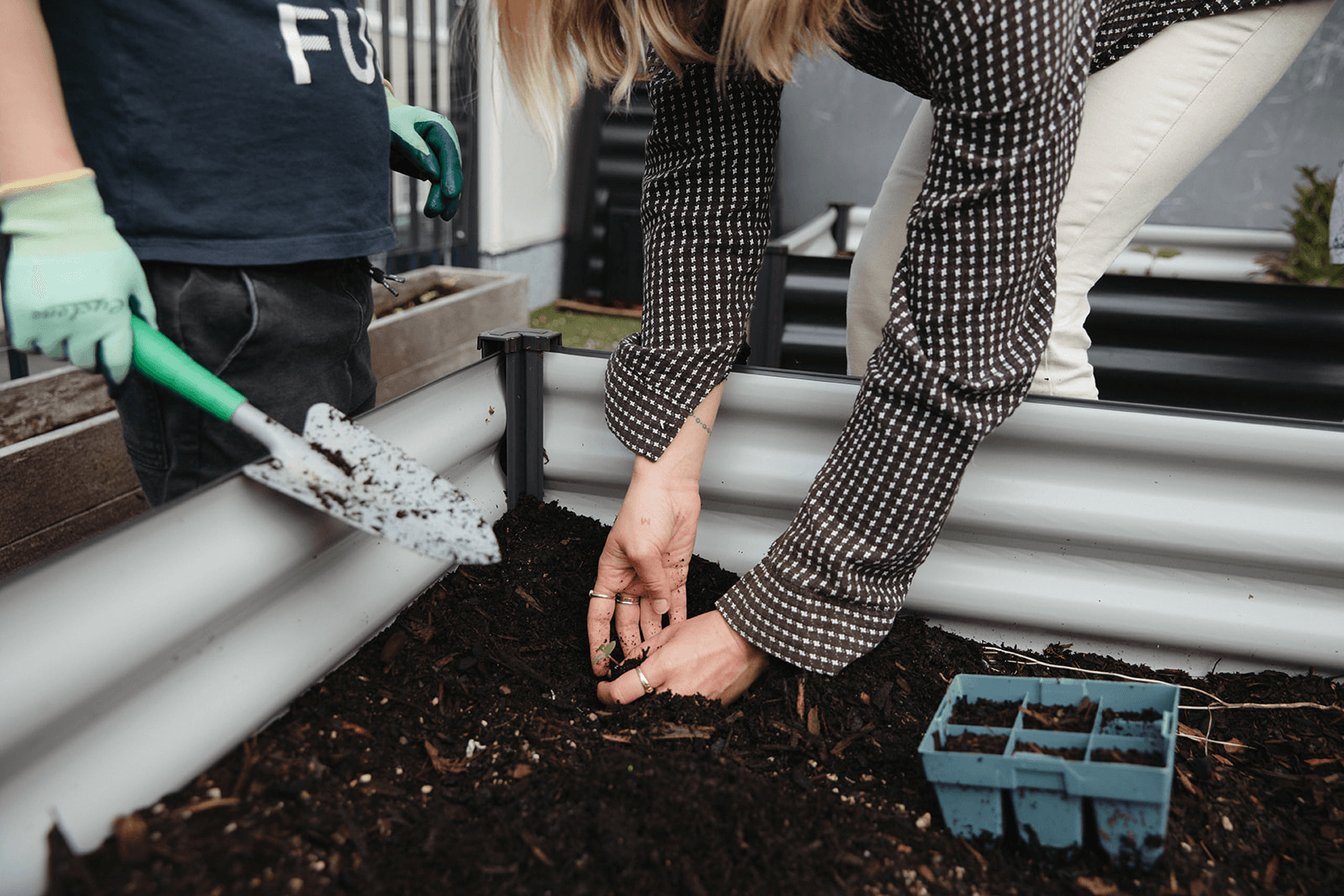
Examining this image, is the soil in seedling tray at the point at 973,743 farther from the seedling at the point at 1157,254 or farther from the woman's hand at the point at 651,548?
the seedling at the point at 1157,254

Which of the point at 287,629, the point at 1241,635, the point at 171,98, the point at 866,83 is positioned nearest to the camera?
the point at 287,629

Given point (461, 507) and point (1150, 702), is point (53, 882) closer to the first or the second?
point (461, 507)

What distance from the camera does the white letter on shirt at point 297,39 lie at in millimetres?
1022

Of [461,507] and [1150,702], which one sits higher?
[461,507]

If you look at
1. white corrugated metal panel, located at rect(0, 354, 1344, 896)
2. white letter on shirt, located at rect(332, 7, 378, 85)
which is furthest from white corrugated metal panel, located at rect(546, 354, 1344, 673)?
white letter on shirt, located at rect(332, 7, 378, 85)

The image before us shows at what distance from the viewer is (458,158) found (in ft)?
4.40

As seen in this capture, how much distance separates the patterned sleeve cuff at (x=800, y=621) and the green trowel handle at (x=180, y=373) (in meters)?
0.56

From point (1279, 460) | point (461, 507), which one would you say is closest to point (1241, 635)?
point (1279, 460)

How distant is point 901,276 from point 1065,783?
52cm

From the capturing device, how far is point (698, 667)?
3.23 ft

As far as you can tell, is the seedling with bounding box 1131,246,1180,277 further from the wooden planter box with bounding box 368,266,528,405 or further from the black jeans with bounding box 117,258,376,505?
the black jeans with bounding box 117,258,376,505

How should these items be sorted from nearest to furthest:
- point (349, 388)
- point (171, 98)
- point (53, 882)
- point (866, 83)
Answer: point (53, 882) → point (171, 98) → point (349, 388) → point (866, 83)

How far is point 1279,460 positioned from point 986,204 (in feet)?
1.63

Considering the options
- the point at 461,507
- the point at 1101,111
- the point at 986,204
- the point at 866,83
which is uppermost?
the point at 866,83
